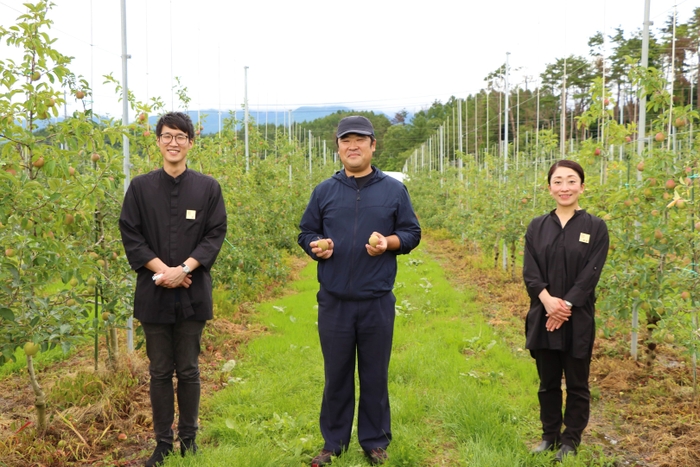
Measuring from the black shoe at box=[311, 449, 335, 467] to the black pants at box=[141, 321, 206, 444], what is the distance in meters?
0.73

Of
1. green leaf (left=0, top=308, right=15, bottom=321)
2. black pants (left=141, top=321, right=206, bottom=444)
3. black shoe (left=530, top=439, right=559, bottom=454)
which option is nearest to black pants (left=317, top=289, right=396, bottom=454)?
black pants (left=141, top=321, right=206, bottom=444)

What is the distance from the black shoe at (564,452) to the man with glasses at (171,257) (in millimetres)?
2057

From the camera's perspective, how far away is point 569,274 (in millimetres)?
3117

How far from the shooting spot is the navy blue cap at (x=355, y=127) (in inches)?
119

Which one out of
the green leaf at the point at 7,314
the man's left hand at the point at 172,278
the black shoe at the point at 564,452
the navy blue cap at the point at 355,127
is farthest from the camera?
the black shoe at the point at 564,452

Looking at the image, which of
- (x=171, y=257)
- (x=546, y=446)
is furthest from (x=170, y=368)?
(x=546, y=446)

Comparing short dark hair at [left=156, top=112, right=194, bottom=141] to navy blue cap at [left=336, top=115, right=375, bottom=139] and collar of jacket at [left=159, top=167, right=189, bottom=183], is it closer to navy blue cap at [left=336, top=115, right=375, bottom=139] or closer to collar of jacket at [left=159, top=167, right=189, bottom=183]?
collar of jacket at [left=159, top=167, right=189, bottom=183]

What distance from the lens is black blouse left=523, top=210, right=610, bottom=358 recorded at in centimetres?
305

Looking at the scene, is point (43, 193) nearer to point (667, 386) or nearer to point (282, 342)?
point (282, 342)

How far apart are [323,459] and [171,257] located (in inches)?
54.8

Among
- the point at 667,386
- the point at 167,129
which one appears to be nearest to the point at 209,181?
the point at 167,129

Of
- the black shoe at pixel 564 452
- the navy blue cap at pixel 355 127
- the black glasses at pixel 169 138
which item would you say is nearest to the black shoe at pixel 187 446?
the black glasses at pixel 169 138

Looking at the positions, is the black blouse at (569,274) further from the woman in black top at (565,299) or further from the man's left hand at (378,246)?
the man's left hand at (378,246)

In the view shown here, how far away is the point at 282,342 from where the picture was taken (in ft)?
18.7
